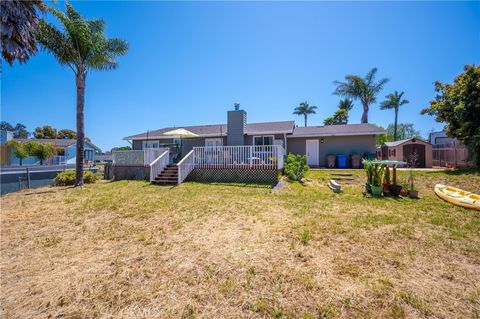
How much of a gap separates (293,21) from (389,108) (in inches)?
1296

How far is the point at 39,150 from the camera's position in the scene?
2227 centimetres

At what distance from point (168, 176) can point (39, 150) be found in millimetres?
21996

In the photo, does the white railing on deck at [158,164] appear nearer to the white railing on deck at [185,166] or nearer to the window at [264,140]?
the white railing on deck at [185,166]

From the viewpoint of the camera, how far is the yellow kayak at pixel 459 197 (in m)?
5.95

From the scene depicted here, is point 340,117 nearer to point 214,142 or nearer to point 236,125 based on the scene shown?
point 214,142

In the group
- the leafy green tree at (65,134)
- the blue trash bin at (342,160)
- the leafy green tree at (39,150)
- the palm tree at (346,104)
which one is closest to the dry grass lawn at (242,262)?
the blue trash bin at (342,160)

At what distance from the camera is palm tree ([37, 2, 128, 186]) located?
30.5 feet

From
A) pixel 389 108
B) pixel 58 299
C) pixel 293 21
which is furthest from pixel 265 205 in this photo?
pixel 389 108

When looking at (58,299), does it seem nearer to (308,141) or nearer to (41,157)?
(308,141)

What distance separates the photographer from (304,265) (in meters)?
3.01

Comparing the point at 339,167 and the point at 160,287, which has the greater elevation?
the point at 339,167

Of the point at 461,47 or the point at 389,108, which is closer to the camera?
the point at 461,47

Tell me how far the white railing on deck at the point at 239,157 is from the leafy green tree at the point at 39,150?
2274cm

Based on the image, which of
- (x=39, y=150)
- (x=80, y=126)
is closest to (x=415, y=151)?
(x=80, y=126)
